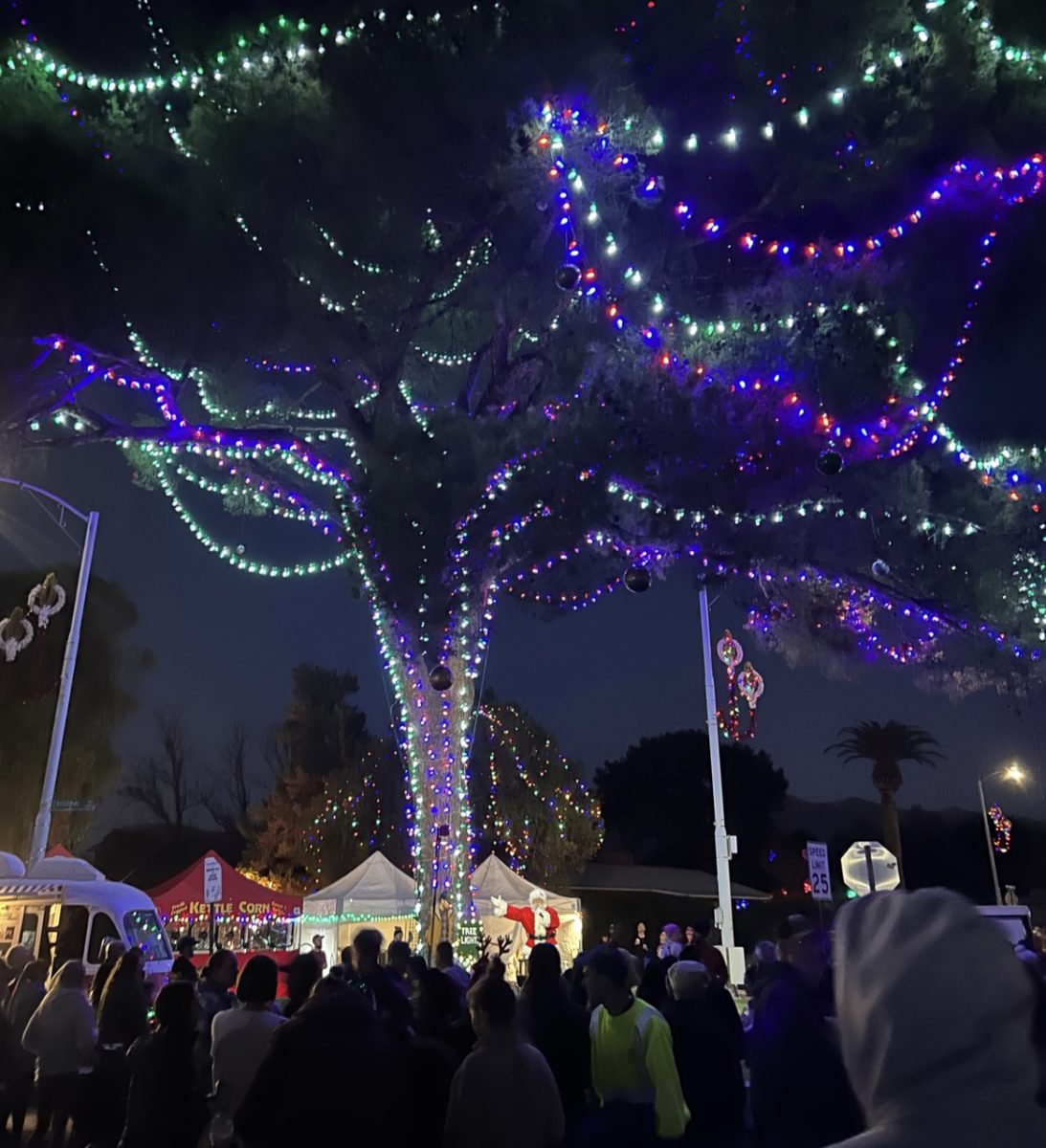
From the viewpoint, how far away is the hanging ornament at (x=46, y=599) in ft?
61.1

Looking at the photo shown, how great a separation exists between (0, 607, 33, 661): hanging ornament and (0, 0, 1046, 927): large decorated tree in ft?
27.1

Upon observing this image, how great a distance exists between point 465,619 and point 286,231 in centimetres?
589

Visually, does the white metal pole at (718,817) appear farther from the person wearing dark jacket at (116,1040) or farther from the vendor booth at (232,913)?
the person wearing dark jacket at (116,1040)

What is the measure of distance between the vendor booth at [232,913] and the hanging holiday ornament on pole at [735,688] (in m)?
9.45

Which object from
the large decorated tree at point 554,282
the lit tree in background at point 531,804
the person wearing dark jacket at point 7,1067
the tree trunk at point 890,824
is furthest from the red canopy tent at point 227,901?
the tree trunk at point 890,824

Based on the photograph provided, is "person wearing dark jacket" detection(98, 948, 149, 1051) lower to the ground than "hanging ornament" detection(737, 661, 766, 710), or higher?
lower

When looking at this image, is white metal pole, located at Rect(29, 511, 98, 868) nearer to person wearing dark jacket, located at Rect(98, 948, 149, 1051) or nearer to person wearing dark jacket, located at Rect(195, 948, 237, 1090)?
person wearing dark jacket, located at Rect(195, 948, 237, 1090)

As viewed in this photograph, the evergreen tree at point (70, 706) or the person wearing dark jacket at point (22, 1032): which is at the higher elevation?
the evergreen tree at point (70, 706)

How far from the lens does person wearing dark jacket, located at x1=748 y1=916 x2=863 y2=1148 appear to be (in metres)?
3.66

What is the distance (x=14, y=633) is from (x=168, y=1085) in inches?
813

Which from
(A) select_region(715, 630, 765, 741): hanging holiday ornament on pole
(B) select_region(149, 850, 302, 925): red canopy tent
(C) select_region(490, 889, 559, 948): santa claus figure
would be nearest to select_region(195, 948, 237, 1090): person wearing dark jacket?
(B) select_region(149, 850, 302, 925): red canopy tent

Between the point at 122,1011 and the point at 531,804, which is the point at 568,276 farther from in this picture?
the point at 531,804

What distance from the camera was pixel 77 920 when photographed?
12594 millimetres

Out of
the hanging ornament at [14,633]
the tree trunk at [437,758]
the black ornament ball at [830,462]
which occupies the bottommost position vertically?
the tree trunk at [437,758]
